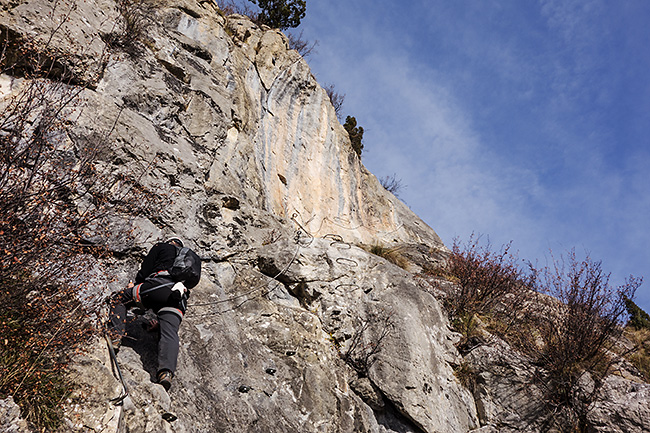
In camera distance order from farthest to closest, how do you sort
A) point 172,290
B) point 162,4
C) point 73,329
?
1. point 162,4
2. point 172,290
3. point 73,329

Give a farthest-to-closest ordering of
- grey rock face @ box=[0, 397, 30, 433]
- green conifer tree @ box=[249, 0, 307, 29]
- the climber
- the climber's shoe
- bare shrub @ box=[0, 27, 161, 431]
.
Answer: green conifer tree @ box=[249, 0, 307, 29] → the climber → the climber's shoe → bare shrub @ box=[0, 27, 161, 431] → grey rock face @ box=[0, 397, 30, 433]

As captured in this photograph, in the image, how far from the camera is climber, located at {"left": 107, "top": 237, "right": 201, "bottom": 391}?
4535mm

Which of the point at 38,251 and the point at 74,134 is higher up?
the point at 74,134

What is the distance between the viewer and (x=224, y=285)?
274 inches

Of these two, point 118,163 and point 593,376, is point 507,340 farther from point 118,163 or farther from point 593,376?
point 118,163

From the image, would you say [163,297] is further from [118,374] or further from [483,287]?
[483,287]

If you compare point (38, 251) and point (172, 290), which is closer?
point (38, 251)

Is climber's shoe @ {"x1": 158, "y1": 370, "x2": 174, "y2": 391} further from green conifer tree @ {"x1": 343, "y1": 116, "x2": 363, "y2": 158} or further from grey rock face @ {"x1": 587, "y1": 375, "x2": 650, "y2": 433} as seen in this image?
green conifer tree @ {"x1": 343, "y1": 116, "x2": 363, "y2": 158}

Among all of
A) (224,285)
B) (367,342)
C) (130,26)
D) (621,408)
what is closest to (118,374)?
(224,285)

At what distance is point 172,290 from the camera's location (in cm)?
492

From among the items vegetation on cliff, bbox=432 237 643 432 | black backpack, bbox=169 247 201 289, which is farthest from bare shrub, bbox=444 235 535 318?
black backpack, bbox=169 247 201 289

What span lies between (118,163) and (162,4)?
697 centimetres

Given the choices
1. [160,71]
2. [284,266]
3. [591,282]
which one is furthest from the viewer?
[591,282]

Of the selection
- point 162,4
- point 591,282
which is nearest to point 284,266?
point 591,282
